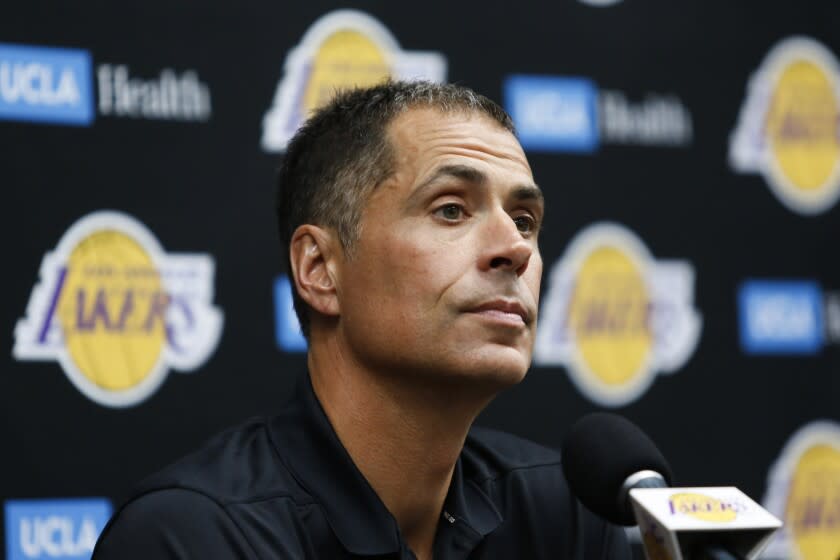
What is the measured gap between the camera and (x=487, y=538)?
5.45 feet

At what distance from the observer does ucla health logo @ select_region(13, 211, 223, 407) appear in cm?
196

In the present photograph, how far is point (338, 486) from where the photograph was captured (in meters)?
1.55

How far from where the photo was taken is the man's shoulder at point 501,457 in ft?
5.74

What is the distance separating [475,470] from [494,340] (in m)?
0.29

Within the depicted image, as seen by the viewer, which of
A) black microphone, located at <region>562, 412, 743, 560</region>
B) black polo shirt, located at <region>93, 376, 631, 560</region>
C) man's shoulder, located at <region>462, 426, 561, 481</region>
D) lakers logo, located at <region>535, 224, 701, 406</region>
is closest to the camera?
black microphone, located at <region>562, 412, 743, 560</region>

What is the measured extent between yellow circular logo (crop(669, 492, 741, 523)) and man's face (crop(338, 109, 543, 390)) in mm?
467

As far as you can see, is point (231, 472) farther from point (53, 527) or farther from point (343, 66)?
point (343, 66)

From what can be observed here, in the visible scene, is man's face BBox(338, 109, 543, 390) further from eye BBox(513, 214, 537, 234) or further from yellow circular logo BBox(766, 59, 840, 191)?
yellow circular logo BBox(766, 59, 840, 191)

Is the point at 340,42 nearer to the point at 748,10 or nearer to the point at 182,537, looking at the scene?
the point at 748,10

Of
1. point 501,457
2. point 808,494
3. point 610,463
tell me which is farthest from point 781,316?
point 610,463

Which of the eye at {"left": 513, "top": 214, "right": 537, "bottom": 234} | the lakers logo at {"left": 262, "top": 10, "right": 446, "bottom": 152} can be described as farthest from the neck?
the lakers logo at {"left": 262, "top": 10, "right": 446, "bottom": 152}

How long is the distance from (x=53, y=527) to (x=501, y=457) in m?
0.71

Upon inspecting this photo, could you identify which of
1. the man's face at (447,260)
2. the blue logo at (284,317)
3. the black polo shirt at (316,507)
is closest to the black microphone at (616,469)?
the man's face at (447,260)

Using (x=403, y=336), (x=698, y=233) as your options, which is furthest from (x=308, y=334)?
(x=698, y=233)
